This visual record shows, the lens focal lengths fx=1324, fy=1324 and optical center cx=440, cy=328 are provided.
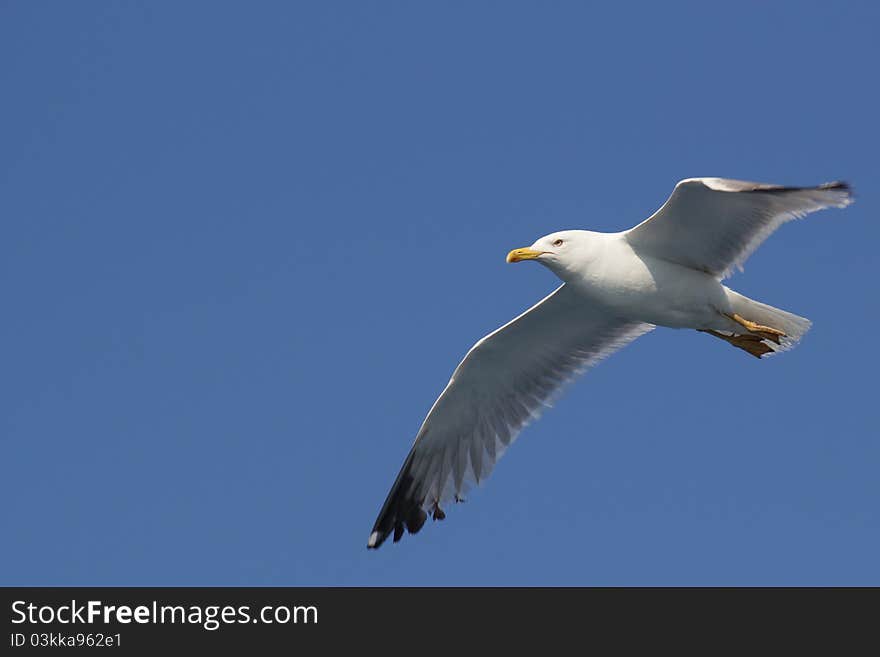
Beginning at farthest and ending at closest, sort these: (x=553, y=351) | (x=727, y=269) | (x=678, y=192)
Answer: (x=553, y=351), (x=727, y=269), (x=678, y=192)

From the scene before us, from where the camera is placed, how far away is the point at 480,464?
10875mm

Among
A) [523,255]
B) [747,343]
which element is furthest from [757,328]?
Answer: [523,255]

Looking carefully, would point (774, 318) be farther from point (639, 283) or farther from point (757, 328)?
point (639, 283)

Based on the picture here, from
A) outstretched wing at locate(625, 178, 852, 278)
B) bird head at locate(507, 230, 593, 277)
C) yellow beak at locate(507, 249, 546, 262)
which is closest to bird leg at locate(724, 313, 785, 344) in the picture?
outstretched wing at locate(625, 178, 852, 278)

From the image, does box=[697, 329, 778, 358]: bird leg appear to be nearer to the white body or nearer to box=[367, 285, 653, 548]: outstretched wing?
the white body

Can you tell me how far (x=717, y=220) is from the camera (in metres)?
9.23

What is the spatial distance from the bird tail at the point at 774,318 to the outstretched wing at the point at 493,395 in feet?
3.92

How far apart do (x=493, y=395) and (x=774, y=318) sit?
238 cm
